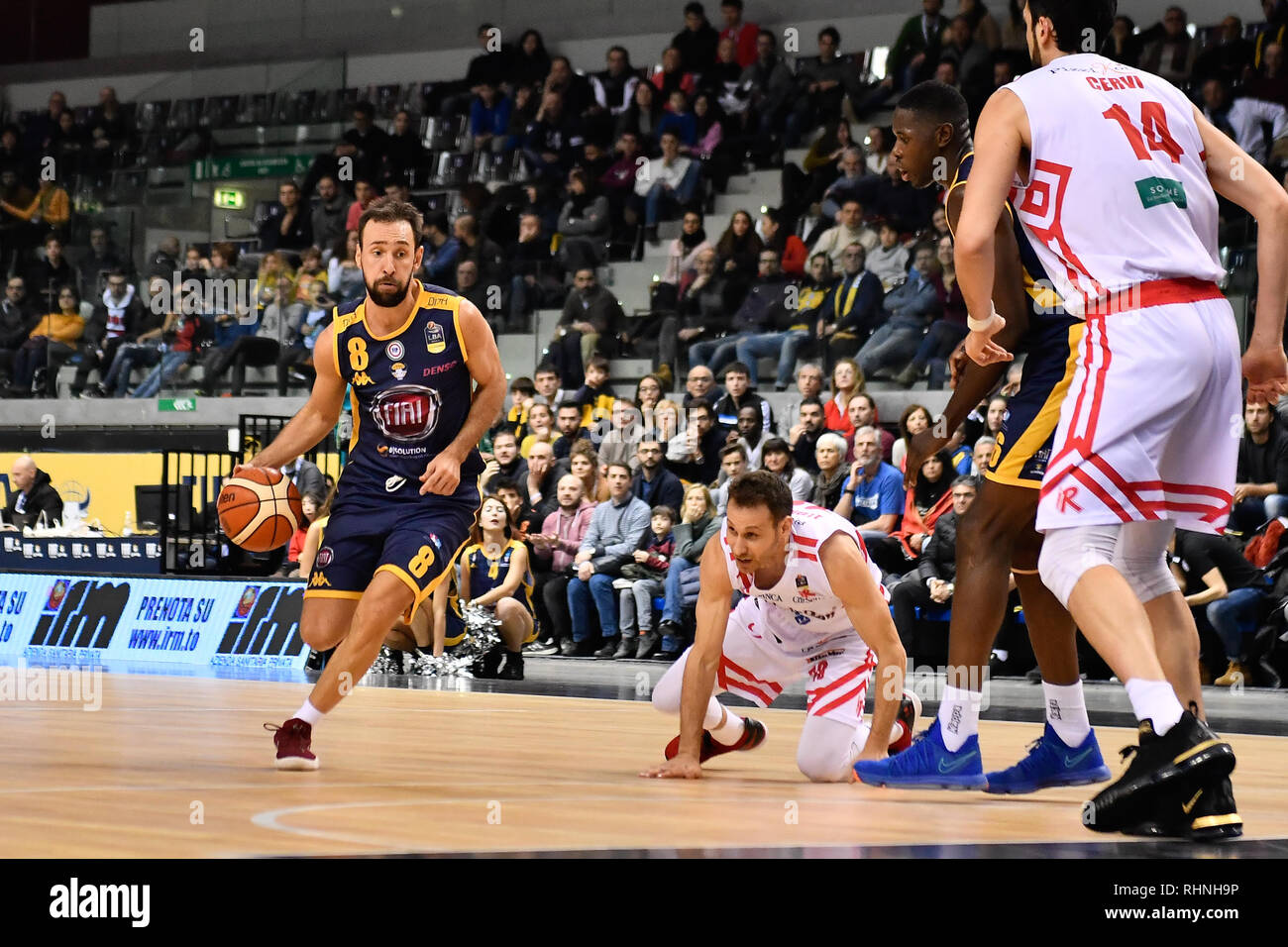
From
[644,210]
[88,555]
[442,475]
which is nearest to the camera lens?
[442,475]

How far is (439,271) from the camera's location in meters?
17.2

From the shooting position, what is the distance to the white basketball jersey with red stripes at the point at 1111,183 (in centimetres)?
390

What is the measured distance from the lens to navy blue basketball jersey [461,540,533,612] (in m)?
12.0

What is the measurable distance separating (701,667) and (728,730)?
0.61 m

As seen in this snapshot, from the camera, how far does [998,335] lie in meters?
4.51

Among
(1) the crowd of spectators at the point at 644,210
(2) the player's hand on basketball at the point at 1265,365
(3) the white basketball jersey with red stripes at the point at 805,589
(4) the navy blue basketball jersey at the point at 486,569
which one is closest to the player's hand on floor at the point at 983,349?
(2) the player's hand on basketball at the point at 1265,365

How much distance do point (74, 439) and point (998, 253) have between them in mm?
15658

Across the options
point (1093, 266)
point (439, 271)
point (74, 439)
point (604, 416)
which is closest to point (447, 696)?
point (604, 416)

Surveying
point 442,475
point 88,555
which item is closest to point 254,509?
point 442,475

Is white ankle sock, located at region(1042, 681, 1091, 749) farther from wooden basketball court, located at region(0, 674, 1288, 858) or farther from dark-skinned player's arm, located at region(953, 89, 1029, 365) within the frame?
dark-skinned player's arm, located at region(953, 89, 1029, 365)

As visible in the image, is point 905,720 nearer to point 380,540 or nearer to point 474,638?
point 380,540

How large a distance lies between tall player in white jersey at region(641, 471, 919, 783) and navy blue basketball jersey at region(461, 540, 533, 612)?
18.9 ft

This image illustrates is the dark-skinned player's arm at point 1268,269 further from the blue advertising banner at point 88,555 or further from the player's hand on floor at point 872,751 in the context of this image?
the blue advertising banner at point 88,555
